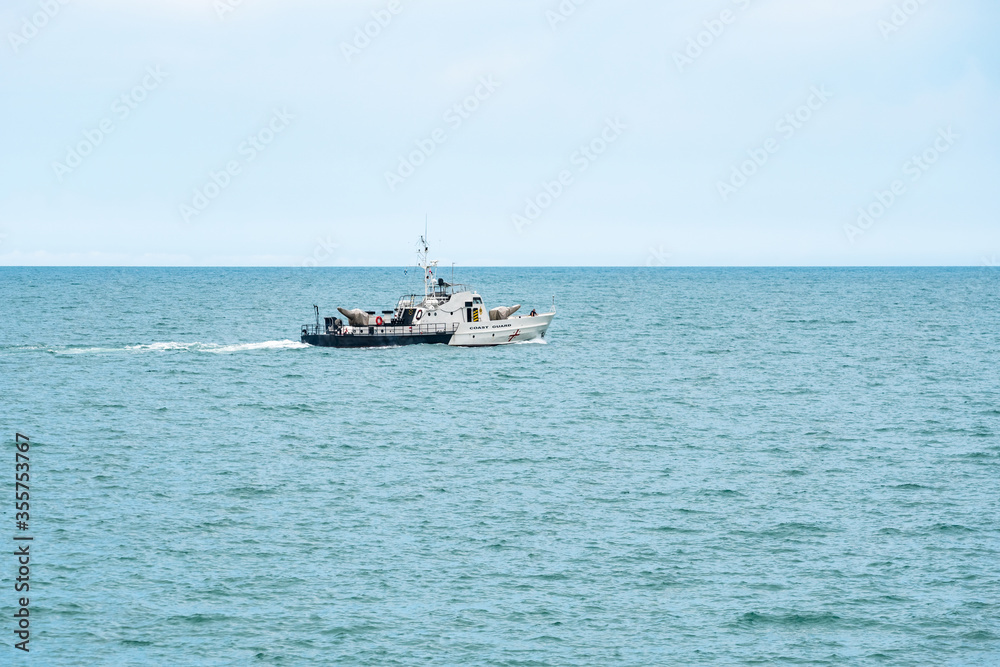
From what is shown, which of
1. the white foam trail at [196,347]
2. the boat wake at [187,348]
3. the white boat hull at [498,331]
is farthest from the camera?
the white foam trail at [196,347]

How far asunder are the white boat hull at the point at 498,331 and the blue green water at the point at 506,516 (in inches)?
424

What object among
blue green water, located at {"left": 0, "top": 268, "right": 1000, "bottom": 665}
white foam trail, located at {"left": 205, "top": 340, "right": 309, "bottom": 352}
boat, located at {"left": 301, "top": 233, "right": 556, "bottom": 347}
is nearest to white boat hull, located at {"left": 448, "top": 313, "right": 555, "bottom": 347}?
boat, located at {"left": 301, "top": 233, "right": 556, "bottom": 347}

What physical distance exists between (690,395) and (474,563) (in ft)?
130

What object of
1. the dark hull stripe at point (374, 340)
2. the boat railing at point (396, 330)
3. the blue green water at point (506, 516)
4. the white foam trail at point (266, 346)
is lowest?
the blue green water at point (506, 516)

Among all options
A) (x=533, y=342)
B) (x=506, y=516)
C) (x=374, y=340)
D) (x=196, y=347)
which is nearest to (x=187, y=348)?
(x=196, y=347)

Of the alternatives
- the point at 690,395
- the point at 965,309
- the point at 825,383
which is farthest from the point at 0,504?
the point at 965,309

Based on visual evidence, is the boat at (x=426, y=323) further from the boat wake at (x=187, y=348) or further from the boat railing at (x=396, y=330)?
the boat wake at (x=187, y=348)

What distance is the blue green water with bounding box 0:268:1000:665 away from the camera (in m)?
27.2

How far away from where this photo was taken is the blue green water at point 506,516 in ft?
89.4

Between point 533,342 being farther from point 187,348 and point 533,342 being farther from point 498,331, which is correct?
point 187,348

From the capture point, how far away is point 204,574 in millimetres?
31219

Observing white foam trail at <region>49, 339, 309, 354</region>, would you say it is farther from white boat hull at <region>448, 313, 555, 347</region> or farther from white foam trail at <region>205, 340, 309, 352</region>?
white boat hull at <region>448, 313, 555, 347</region>

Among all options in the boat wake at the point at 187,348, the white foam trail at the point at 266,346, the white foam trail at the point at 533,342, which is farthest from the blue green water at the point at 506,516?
the white foam trail at the point at 533,342

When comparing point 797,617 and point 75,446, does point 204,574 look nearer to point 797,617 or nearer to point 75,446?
point 797,617
